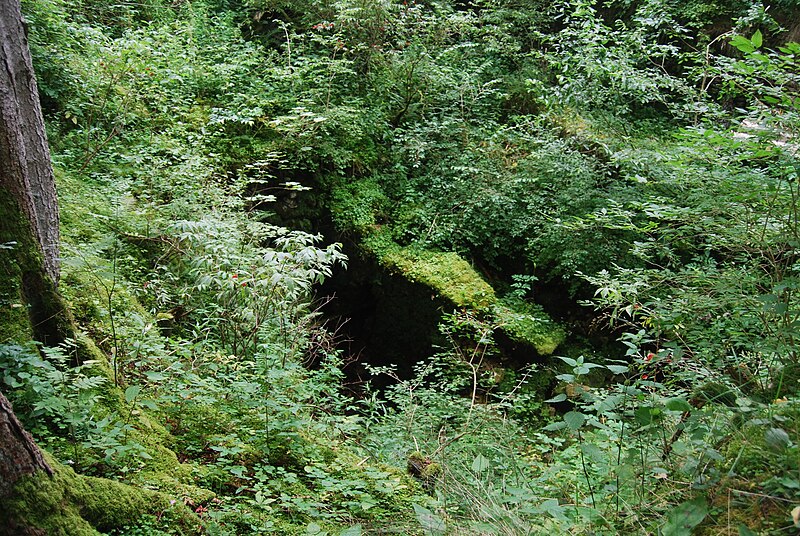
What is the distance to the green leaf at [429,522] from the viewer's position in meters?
2.17

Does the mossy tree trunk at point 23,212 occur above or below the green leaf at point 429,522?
above

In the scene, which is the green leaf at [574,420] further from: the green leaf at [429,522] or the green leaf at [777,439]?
the green leaf at [429,522]

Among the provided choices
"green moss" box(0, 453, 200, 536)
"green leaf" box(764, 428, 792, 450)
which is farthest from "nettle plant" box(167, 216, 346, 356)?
"green leaf" box(764, 428, 792, 450)

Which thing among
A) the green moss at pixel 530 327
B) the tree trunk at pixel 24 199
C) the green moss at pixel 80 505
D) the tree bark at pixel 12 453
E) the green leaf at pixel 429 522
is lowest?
the green moss at pixel 530 327

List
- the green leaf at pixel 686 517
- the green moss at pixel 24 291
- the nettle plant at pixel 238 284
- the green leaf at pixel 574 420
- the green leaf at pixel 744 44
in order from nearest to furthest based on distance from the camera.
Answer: the green leaf at pixel 686 517, the green leaf at pixel 574 420, the green leaf at pixel 744 44, the green moss at pixel 24 291, the nettle plant at pixel 238 284

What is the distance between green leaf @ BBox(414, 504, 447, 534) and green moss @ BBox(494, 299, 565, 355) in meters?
3.86

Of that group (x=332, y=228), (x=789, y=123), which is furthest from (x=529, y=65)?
(x=789, y=123)

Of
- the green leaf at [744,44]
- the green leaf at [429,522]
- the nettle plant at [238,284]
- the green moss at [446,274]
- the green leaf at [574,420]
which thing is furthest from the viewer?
the green moss at [446,274]

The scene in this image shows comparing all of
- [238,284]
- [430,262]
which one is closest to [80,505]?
[238,284]

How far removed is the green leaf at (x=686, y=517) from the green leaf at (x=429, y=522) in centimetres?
89

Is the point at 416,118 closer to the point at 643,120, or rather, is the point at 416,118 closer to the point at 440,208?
the point at 440,208

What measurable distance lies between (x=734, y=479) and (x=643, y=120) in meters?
8.62

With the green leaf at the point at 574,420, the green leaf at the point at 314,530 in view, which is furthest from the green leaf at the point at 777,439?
the green leaf at the point at 314,530

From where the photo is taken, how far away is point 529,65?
9.48 metres
